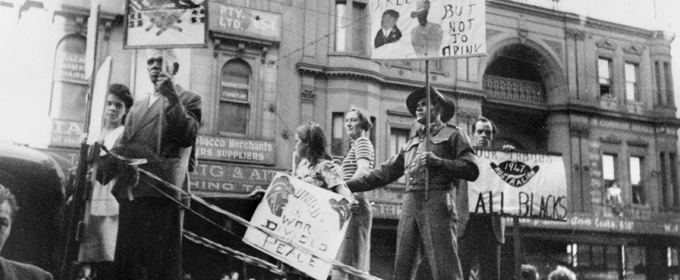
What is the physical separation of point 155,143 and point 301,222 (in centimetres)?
86

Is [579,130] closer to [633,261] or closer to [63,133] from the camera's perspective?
[633,261]

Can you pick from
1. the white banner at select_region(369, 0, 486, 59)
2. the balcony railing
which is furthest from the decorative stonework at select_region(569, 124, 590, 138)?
the white banner at select_region(369, 0, 486, 59)

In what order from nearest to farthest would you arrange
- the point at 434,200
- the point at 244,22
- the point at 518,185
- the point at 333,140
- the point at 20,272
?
the point at 20,272, the point at 434,200, the point at 518,185, the point at 333,140, the point at 244,22

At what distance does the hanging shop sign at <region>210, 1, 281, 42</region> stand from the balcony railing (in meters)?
2.83

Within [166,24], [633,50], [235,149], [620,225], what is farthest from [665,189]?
[166,24]

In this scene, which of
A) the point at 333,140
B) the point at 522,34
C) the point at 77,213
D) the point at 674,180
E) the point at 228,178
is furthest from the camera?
the point at 522,34

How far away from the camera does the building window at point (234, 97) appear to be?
659 cm

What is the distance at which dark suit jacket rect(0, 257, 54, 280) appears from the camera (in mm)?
2795

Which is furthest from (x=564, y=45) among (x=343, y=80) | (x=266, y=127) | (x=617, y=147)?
(x=266, y=127)

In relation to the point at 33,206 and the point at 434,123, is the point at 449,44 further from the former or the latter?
the point at 33,206

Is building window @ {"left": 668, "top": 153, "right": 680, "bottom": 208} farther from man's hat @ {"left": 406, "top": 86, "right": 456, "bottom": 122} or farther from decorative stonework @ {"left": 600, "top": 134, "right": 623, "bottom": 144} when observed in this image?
man's hat @ {"left": 406, "top": 86, "right": 456, "bottom": 122}

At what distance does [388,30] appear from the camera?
3875 mm

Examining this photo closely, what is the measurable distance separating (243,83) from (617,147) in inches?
163

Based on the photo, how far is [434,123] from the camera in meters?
3.55
